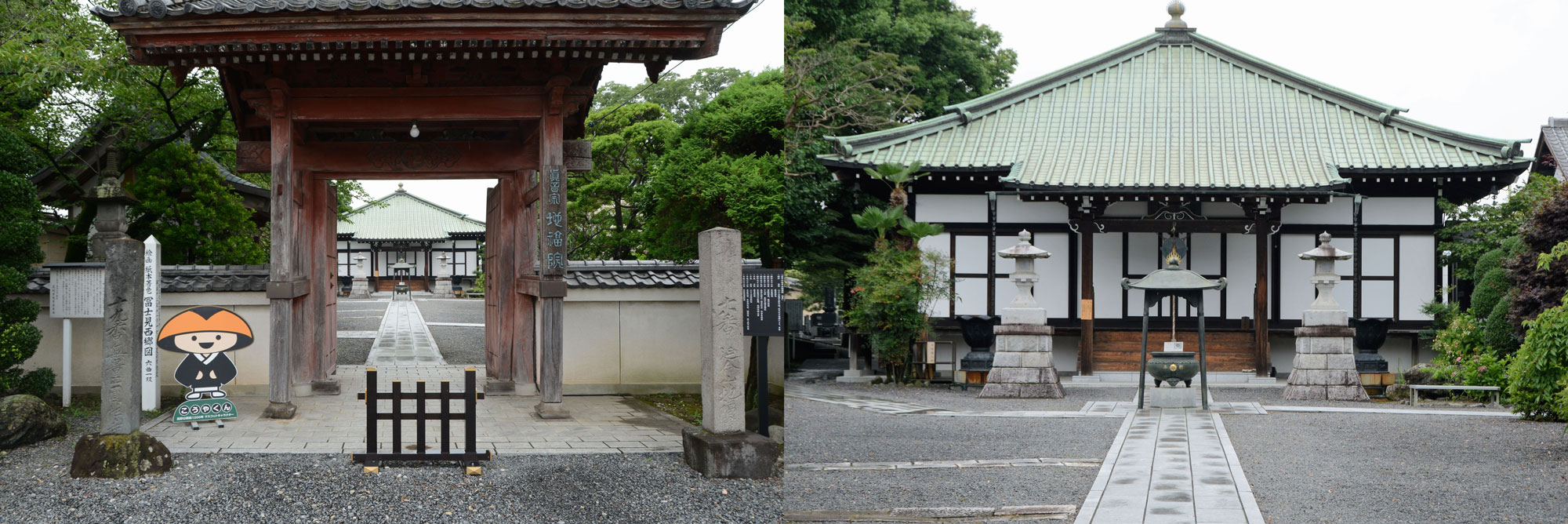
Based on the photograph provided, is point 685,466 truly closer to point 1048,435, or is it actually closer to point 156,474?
point 156,474

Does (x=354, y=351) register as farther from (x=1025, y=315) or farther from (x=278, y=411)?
(x=1025, y=315)

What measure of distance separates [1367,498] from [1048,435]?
10.4 ft

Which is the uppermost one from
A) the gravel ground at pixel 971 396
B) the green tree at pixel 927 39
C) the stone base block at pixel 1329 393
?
the green tree at pixel 927 39

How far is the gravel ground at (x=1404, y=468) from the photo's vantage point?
6062 mm

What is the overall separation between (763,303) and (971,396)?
22.1 ft

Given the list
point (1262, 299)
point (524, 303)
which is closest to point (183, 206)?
point (524, 303)

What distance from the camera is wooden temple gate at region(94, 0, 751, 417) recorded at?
7.75m

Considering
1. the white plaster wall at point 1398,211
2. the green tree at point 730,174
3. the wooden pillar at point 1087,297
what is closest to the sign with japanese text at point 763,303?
the wooden pillar at point 1087,297

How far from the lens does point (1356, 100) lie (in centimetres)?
1736

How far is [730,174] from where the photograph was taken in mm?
19516

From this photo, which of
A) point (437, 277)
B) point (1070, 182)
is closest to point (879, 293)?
point (1070, 182)

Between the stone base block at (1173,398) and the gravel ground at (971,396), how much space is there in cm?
84

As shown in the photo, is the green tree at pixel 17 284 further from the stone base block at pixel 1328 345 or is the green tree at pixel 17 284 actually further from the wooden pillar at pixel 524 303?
the stone base block at pixel 1328 345

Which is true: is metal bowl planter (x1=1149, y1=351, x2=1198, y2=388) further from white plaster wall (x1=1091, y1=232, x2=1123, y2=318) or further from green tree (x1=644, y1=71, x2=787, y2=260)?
green tree (x1=644, y1=71, x2=787, y2=260)
